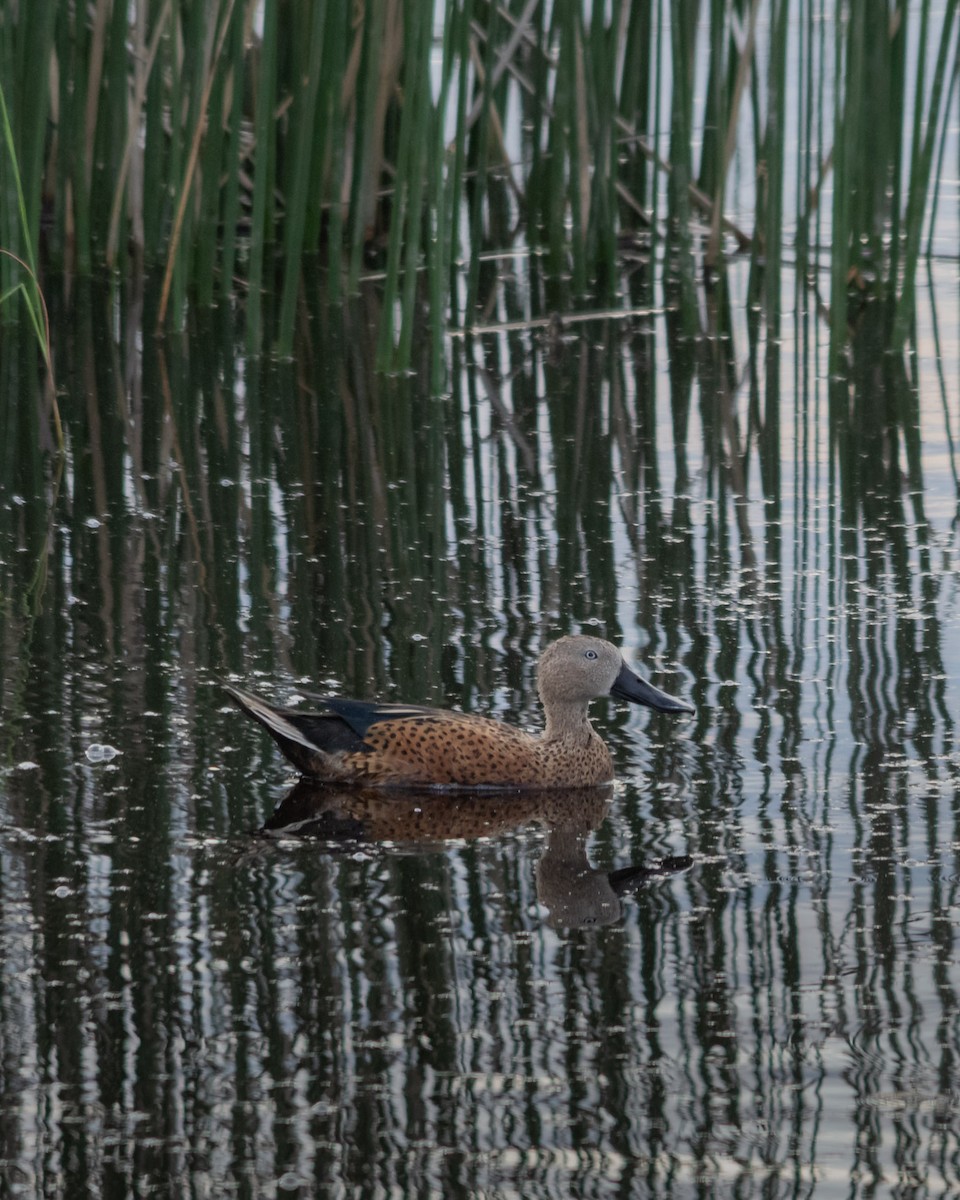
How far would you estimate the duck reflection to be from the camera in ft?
16.2

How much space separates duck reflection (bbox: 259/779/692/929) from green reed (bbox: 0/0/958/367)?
341cm

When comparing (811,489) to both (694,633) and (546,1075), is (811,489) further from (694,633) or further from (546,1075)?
(546,1075)

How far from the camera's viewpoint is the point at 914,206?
9344mm

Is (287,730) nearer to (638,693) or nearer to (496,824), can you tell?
(496,824)

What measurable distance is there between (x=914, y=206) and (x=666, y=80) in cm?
672

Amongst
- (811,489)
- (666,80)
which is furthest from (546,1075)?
(666,80)

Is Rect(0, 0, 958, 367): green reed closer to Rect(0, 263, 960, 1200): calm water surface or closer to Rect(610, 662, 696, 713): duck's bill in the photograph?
Rect(0, 263, 960, 1200): calm water surface

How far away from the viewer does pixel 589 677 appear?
587 cm

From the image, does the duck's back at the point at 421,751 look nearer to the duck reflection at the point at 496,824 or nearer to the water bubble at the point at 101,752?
the duck reflection at the point at 496,824

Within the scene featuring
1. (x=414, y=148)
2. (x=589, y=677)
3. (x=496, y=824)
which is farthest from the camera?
(x=414, y=148)

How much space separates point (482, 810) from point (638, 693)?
1.85 ft

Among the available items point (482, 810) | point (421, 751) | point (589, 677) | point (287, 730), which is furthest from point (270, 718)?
point (589, 677)

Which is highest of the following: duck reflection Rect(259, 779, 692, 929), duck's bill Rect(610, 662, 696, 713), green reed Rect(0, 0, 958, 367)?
green reed Rect(0, 0, 958, 367)

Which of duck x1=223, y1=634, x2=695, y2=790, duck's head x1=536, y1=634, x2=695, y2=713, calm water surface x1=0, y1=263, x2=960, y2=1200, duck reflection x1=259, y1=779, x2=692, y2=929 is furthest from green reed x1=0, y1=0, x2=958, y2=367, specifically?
duck reflection x1=259, y1=779, x2=692, y2=929
